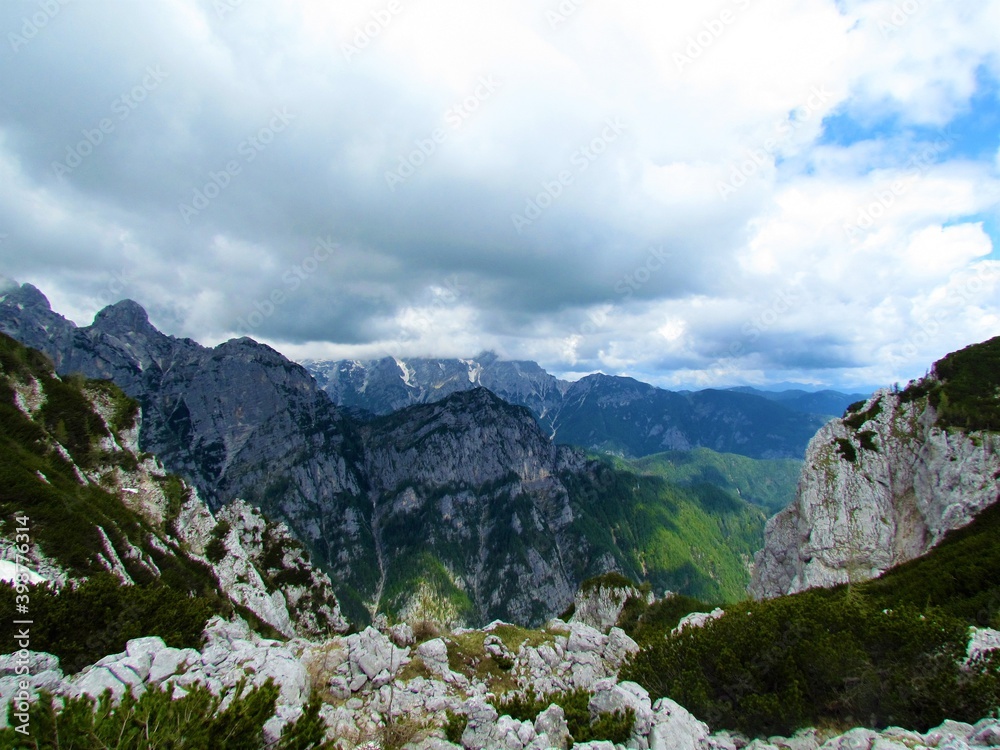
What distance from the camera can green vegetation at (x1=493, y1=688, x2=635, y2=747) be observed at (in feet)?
57.7

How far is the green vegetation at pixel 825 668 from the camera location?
20594 millimetres

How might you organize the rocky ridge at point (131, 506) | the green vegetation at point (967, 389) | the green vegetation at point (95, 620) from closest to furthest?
the green vegetation at point (95, 620) < the rocky ridge at point (131, 506) < the green vegetation at point (967, 389)

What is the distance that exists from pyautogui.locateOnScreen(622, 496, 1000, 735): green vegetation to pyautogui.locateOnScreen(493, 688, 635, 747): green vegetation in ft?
22.3

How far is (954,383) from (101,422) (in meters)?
161

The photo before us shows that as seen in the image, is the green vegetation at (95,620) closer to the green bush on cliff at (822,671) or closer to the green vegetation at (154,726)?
the green vegetation at (154,726)

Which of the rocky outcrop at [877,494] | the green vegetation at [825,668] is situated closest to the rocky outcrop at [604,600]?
the rocky outcrop at [877,494]

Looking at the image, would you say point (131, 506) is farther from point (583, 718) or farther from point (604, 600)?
point (583, 718)

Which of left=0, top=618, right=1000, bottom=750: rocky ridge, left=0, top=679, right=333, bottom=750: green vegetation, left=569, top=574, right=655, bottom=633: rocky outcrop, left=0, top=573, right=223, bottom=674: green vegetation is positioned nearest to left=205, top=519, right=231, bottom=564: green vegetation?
left=569, top=574, right=655, bottom=633: rocky outcrop

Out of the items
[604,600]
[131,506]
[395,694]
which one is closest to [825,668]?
[395,694]

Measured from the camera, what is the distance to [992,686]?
774 inches

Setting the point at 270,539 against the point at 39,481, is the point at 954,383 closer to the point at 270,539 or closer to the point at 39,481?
the point at 39,481

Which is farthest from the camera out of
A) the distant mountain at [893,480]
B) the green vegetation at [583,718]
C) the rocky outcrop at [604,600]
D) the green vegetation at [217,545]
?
the rocky outcrop at [604,600]

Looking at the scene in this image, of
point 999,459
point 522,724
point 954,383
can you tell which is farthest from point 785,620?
point 954,383

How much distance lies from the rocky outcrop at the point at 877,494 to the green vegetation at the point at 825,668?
49134 mm
